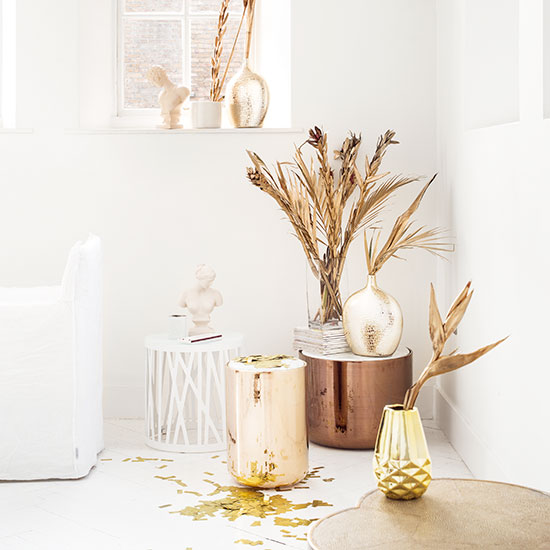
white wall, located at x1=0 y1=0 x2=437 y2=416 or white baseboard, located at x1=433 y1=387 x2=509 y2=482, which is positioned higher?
white wall, located at x1=0 y1=0 x2=437 y2=416

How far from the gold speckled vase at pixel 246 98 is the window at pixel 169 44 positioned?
262 mm

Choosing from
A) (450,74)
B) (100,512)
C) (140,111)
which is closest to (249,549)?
(100,512)

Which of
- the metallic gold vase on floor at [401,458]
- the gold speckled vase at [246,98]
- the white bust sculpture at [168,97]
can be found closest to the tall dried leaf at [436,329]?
the metallic gold vase on floor at [401,458]

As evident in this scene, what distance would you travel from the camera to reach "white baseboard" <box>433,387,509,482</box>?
7.92 ft

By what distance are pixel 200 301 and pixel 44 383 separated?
2.31 ft

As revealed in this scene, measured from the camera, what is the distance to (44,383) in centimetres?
258

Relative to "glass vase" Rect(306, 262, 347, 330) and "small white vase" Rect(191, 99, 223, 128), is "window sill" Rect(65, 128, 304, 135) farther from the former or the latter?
"glass vase" Rect(306, 262, 347, 330)

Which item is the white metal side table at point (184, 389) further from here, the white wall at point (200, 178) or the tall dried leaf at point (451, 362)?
the tall dried leaf at point (451, 362)

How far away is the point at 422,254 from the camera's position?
3385mm

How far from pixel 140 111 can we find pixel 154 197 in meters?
0.45

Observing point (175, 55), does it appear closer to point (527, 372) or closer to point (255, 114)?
point (255, 114)

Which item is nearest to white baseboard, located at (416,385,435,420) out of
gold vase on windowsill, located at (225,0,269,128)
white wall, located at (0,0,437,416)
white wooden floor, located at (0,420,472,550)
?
A: white wall, located at (0,0,437,416)

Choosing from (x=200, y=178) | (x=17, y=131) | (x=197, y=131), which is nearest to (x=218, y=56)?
(x=197, y=131)

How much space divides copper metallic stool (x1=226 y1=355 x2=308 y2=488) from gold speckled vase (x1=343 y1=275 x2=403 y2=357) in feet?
1.66
